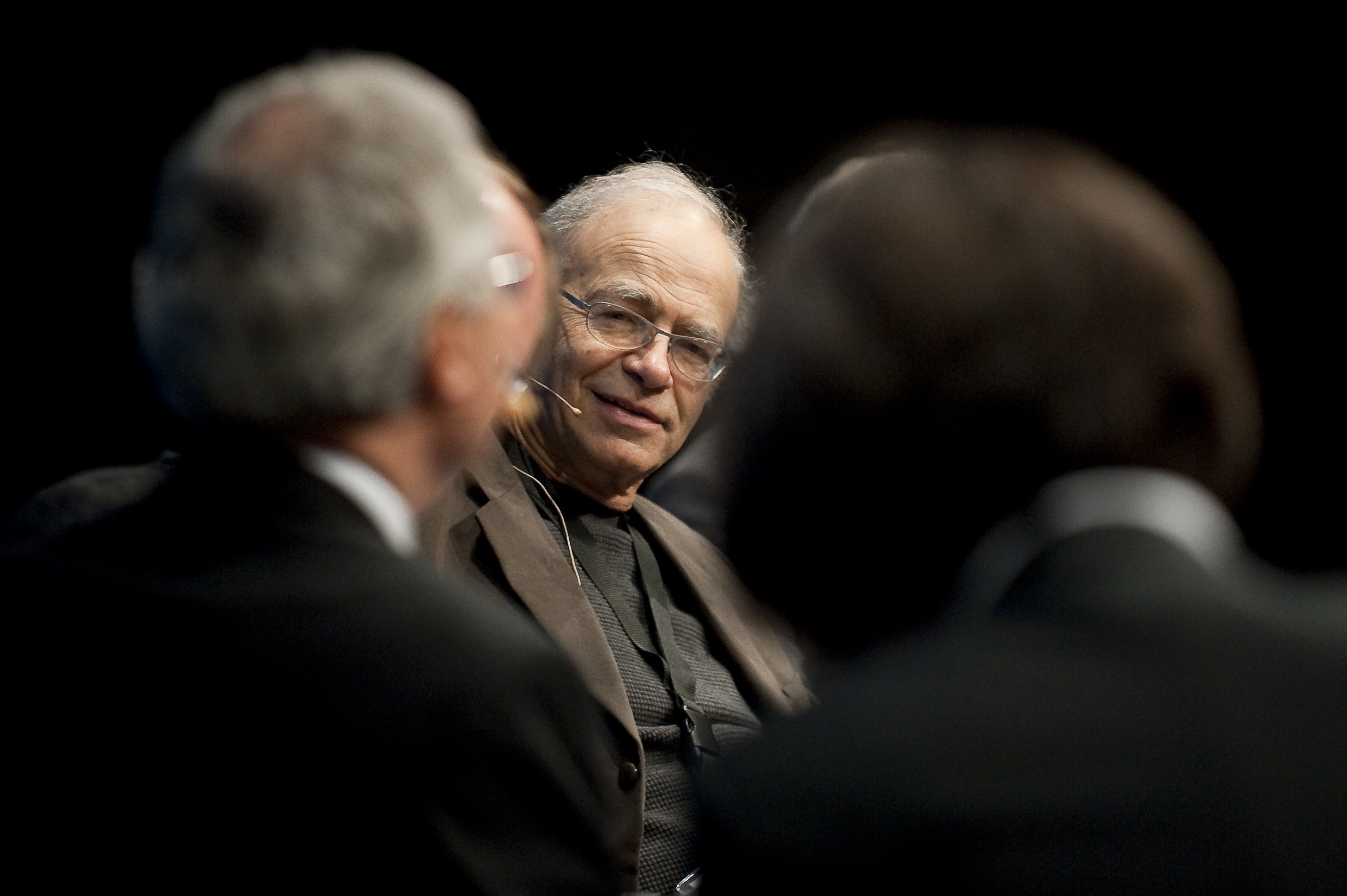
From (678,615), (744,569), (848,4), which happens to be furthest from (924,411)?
(848,4)

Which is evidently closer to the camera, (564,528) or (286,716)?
(286,716)

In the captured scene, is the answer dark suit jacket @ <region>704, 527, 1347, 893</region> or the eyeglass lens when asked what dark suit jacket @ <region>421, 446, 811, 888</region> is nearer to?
the eyeglass lens

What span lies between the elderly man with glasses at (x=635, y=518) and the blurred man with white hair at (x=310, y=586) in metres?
0.98

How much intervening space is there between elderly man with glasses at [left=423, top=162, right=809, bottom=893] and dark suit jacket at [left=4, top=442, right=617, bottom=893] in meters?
0.97

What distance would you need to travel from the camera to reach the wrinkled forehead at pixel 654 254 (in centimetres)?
253

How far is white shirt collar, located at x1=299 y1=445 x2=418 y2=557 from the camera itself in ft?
3.05

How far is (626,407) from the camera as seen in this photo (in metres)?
2.46

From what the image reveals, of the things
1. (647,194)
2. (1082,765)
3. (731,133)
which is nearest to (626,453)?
(647,194)

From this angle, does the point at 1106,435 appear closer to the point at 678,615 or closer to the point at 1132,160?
the point at 678,615

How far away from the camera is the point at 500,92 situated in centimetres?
312

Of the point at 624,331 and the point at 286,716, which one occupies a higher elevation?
the point at 286,716

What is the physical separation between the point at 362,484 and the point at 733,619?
4.91ft

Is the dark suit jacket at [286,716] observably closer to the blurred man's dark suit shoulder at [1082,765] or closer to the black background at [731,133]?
the blurred man's dark suit shoulder at [1082,765]

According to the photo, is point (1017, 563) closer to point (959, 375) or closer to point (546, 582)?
point (959, 375)
